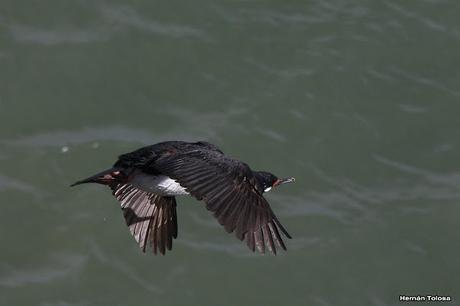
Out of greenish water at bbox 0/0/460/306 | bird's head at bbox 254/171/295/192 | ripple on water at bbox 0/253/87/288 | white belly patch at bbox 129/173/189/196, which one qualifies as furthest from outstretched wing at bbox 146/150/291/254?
ripple on water at bbox 0/253/87/288

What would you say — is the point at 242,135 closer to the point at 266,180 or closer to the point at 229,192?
the point at 266,180

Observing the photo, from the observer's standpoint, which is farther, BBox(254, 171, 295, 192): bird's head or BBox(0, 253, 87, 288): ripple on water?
BBox(0, 253, 87, 288): ripple on water

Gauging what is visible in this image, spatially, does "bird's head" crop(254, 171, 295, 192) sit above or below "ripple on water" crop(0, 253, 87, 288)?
above

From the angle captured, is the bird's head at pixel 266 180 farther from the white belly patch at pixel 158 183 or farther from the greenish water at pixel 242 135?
the greenish water at pixel 242 135

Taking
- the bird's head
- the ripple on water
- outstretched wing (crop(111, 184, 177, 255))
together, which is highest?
the bird's head

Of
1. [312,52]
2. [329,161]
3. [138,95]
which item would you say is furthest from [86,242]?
[312,52]

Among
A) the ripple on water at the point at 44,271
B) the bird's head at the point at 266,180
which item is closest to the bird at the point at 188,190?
the bird's head at the point at 266,180

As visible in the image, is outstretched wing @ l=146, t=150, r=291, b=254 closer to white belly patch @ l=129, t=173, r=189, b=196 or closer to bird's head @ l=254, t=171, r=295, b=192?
white belly patch @ l=129, t=173, r=189, b=196

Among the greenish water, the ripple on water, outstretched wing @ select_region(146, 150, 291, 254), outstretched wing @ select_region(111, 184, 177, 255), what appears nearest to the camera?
outstretched wing @ select_region(146, 150, 291, 254)
